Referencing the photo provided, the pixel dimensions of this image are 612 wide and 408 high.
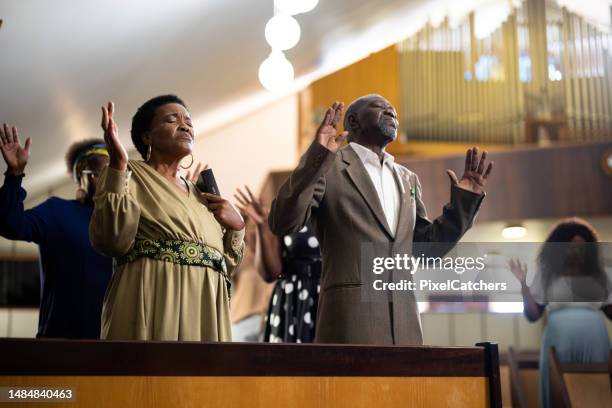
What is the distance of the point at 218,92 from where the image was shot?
646 cm

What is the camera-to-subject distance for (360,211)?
2.51 m

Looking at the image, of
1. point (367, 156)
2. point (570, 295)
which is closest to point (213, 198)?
point (367, 156)

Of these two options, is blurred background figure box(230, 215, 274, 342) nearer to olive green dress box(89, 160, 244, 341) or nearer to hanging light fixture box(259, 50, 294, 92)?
hanging light fixture box(259, 50, 294, 92)

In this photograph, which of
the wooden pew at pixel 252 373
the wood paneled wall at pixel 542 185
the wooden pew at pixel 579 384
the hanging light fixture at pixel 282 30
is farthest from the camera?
the wood paneled wall at pixel 542 185

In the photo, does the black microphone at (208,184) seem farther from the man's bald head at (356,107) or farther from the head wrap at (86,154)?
the head wrap at (86,154)

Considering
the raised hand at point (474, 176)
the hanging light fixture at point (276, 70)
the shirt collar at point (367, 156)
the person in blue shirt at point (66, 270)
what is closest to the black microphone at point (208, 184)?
the shirt collar at point (367, 156)

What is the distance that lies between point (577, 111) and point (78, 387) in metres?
6.62

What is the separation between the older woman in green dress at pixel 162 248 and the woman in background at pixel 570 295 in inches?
41.4

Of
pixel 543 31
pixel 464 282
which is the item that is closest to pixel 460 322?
Answer: pixel 543 31

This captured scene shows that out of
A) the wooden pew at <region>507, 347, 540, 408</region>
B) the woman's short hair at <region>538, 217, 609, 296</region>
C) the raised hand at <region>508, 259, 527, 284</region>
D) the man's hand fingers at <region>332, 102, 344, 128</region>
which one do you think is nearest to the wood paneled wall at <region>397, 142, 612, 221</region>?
the wooden pew at <region>507, 347, 540, 408</region>

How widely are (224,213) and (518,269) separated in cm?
100

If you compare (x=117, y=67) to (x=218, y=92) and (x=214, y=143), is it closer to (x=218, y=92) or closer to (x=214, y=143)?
(x=218, y=92)

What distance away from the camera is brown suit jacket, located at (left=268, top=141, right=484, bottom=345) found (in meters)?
2.38

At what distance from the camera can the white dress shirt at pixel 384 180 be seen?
254cm
